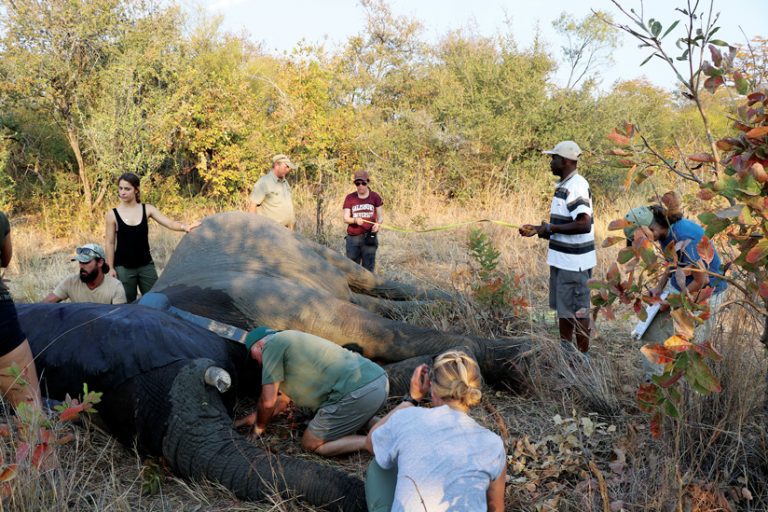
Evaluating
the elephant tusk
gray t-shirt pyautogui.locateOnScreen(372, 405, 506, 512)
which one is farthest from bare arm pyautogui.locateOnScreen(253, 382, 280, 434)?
gray t-shirt pyautogui.locateOnScreen(372, 405, 506, 512)

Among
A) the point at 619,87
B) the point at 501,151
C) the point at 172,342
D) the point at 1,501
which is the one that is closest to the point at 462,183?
the point at 501,151

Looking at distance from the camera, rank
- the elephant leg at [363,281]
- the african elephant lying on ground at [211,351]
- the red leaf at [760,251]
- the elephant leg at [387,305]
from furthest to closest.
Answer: the elephant leg at [363,281] → the elephant leg at [387,305] → the african elephant lying on ground at [211,351] → the red leaf at [760,251]

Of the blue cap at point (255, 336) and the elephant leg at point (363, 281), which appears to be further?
the elephant leg at point (363, 281)

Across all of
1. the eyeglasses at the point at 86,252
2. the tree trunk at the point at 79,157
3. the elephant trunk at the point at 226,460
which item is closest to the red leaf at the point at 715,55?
the elephant trunk at the point at 226,460

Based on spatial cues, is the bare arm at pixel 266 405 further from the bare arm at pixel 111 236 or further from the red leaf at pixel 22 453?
the bare arm at pixel 111 236

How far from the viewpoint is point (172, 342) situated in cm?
394

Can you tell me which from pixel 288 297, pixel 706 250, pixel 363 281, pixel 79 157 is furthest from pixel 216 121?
pixel 706 250

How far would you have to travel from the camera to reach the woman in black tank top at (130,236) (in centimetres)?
626

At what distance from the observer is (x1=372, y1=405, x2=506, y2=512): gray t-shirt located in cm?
272

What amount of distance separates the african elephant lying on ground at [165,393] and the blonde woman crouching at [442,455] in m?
0.43

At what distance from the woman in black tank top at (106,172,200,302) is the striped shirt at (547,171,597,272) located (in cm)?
331

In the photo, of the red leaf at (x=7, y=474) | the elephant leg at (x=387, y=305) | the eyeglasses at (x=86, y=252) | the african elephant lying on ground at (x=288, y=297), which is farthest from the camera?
the elephant leg at (x=387, y=305)

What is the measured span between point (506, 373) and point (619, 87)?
13289 millimetres

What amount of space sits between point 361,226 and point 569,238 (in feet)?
10.7
